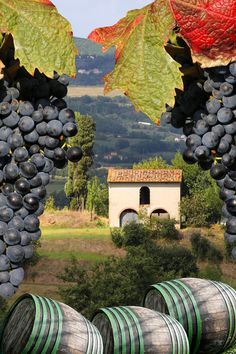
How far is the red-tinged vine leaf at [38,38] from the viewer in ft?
3.58

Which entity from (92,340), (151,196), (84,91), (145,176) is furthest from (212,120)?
(84,91)

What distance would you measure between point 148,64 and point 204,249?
4415 centimetres

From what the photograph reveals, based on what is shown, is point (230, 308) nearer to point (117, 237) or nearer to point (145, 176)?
point (117, 237)

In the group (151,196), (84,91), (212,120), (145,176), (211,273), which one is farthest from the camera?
(84,91)

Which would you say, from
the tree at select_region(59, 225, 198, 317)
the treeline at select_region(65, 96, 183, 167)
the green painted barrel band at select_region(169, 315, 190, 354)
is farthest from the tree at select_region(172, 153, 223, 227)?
the treeline at select_region(65, 96, 183, 167)

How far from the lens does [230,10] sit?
3.41 ft

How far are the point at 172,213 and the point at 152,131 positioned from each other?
10979 cm

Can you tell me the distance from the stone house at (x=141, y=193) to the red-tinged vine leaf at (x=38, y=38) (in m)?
45.6

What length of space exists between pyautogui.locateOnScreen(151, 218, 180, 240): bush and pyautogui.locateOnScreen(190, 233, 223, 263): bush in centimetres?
123

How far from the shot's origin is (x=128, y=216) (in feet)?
166

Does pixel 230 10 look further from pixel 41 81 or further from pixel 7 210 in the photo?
pixel 7 210

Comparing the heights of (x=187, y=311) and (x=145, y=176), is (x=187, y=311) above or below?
below

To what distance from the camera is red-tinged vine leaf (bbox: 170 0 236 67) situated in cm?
104

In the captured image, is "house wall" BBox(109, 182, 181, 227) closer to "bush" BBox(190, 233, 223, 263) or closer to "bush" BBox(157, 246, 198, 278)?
"bush" BBox(190, 233, 223, 263)
